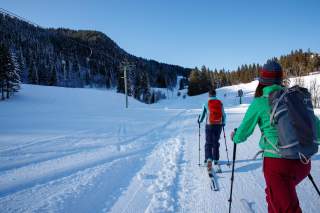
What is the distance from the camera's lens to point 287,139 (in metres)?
2.10

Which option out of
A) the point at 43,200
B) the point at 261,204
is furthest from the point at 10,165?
the point at 261,204

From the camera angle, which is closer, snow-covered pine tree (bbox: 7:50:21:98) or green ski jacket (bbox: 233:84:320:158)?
green ski jacket (bbox: 233:84:320:158)

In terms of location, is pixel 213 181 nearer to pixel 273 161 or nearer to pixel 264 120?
pixel 273 161

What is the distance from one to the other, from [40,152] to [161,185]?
468cm

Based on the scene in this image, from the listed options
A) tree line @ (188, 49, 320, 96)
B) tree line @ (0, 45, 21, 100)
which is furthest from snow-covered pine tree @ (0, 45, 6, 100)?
tree line @ (188, 49, 320, 96)

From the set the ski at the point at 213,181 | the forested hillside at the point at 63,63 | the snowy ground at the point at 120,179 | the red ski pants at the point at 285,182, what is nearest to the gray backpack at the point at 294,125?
the red ski pants at the point at 285,182

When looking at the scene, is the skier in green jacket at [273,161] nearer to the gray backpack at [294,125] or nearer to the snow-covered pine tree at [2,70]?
the gray backpack at [294,125]

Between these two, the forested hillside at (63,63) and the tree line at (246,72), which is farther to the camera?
the tree line at (246,72)

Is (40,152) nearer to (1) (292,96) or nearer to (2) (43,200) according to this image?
(2) (43,200)

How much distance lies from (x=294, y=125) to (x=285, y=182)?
0.60 metres

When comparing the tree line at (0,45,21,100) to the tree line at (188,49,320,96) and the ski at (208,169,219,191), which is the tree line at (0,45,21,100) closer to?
the ski at (208,169,219,191)

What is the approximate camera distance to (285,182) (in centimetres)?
219

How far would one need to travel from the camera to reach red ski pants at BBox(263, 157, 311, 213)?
2162 millimetres

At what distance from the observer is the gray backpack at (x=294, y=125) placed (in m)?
2.06
